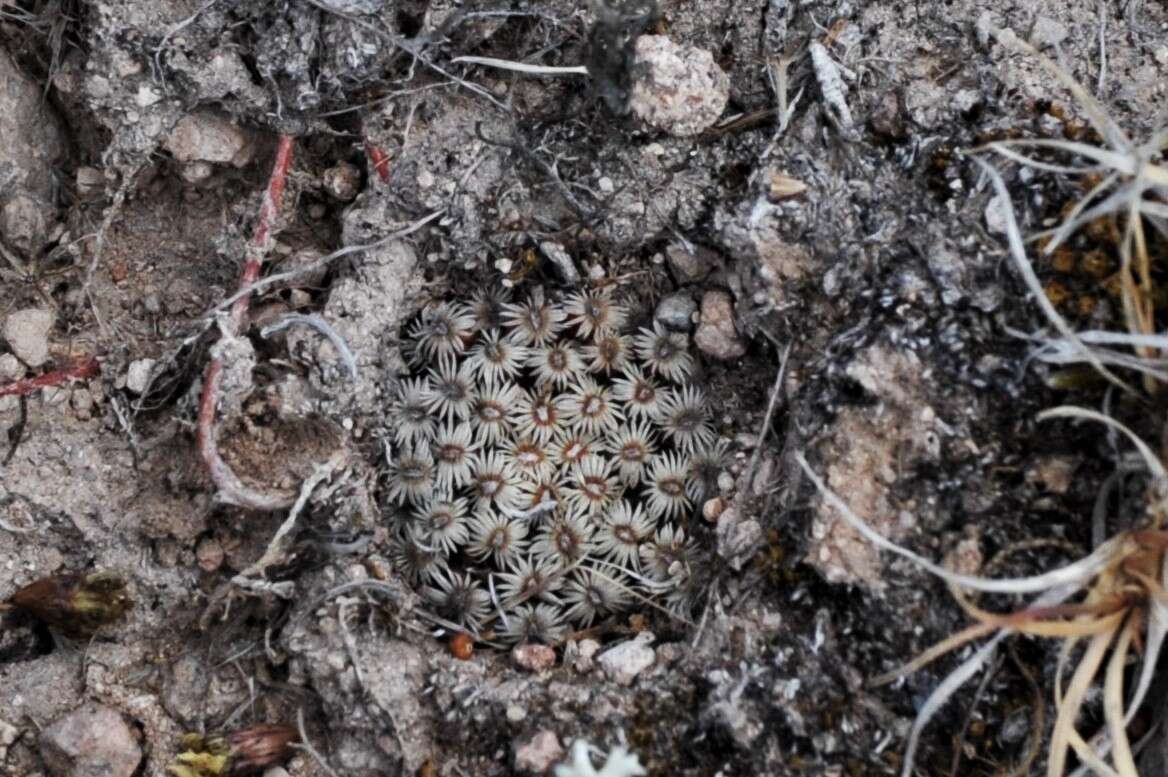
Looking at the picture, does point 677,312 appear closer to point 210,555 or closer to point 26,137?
point 210,555

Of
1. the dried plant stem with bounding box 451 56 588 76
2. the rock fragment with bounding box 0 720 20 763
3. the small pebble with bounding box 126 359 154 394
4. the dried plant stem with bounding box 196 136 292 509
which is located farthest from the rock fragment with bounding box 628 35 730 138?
the rock fragment with bounding box 0 720 20 763

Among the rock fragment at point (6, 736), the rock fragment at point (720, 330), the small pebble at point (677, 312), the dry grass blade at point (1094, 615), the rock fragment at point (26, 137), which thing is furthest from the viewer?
the rock fragment at point (26, 137)

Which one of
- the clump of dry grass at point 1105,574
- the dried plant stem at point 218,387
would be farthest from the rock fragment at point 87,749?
the clump of dry grass at point 1105,574

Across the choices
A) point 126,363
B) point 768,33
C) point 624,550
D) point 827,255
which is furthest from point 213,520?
point 768,33

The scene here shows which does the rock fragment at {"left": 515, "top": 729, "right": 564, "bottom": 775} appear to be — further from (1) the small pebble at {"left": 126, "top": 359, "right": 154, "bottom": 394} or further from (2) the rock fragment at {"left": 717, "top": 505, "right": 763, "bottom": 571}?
(1) the small pebble at {"left": 126, "top": 359, "right": 154, "bottom": 394}

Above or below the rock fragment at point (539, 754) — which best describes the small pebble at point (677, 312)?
above

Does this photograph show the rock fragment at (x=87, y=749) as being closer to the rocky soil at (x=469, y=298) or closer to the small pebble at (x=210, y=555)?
the rocky soil at (x=469, y=298)
